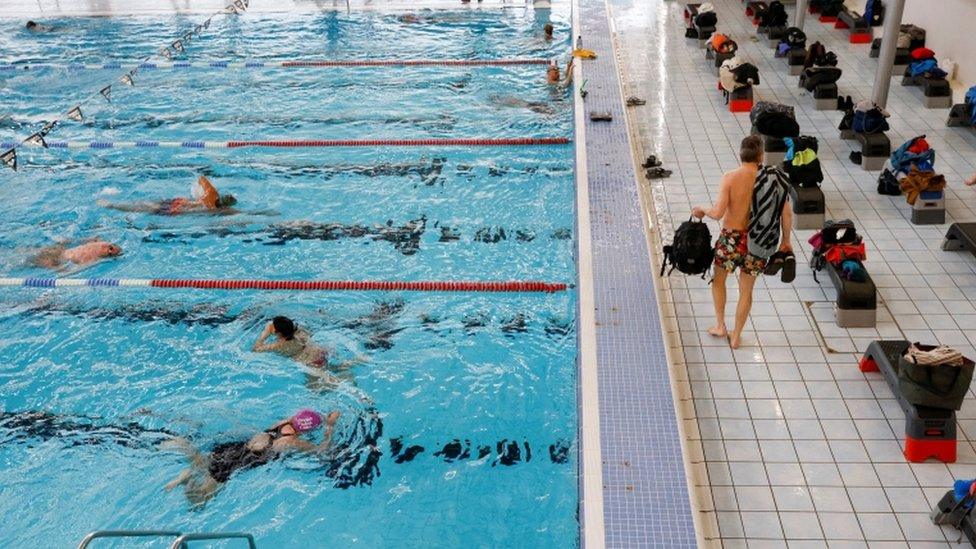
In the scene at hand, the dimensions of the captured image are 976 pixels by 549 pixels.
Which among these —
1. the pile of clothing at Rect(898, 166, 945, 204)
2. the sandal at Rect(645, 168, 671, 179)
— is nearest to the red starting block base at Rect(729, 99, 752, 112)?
the sandal at Rect(645, 168, 671, 179)

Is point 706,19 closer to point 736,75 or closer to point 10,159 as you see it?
point 736,75

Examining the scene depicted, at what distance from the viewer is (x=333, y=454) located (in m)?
5.75

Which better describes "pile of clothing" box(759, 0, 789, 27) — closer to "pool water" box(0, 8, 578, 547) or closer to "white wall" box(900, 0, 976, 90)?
"white wall" box(900, 0, 976, 90)

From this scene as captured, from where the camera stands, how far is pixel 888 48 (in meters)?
9.23

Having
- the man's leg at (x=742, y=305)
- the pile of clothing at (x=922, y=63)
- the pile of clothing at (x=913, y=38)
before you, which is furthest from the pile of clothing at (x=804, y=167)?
the pile of clothing at (x=913, y=38)

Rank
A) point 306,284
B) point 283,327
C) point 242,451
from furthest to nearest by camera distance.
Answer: point 306,284, point 283,327, point 242,451

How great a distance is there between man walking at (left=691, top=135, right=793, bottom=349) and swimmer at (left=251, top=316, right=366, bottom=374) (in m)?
3.08

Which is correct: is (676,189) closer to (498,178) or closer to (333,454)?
(498,178)

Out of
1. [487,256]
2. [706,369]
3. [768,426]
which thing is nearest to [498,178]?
[487,256]

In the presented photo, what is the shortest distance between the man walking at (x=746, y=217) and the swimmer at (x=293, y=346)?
10.1 feet

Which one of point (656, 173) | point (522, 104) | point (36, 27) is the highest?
point (36, 27)

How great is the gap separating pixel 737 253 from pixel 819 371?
1098 mm

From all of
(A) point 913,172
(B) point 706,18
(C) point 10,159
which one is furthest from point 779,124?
(C) point 10,159

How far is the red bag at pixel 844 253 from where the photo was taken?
6.46 m
